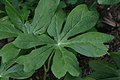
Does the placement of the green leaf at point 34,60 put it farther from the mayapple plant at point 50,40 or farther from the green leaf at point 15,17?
the green leaf at point 15,17

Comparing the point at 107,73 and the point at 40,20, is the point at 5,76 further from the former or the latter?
the point at 107,73

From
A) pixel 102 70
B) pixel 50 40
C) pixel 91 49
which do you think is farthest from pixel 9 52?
pixel 102 70

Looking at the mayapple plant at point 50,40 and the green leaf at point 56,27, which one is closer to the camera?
the mayapple plant at point 50,40

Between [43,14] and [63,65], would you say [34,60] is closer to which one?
[63,65]

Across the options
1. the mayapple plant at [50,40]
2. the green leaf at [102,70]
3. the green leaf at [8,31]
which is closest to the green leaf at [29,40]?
the mayapple plant at [50,40]

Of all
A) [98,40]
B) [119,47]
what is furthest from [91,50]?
[119,47]

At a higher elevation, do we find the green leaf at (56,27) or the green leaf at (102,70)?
the green leaf at (56,27)
